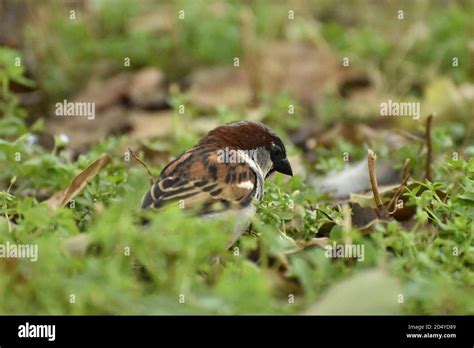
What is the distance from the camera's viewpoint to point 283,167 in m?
6.25

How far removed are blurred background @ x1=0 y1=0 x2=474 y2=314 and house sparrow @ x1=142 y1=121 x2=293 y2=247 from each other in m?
0.16

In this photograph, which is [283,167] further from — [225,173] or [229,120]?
[229,120]

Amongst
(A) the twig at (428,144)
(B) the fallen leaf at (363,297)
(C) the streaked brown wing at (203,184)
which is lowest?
(B) the fallen leaf at (363,297)

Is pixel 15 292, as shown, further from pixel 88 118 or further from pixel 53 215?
pixel 88 118

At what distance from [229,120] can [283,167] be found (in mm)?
2098

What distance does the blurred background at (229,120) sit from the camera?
431 centimetres

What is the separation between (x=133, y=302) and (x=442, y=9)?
889cm

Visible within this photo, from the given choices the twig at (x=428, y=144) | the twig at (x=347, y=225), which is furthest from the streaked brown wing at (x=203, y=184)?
the twig at (x=428, y=144)

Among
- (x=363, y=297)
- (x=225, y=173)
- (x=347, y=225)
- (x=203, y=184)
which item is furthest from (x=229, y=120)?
(x=363, y=297)

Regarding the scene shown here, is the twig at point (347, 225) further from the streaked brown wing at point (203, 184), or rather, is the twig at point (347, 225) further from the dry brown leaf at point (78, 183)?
the dry brown leaf at point (78, 183)

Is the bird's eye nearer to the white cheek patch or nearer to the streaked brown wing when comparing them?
the streaked brown wing

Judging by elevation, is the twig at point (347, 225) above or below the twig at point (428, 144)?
below

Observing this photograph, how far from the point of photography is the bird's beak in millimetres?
6211
